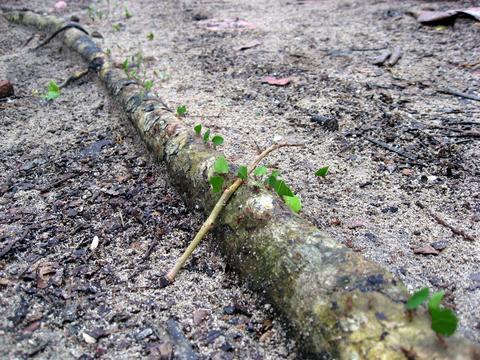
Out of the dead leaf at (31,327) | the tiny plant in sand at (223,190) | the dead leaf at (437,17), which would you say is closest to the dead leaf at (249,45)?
the dead leaf at (437,17)

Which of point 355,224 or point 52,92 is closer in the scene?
point 355,224

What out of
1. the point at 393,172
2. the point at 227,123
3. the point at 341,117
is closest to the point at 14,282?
the point at 227,123

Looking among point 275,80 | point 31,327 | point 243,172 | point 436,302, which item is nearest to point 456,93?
point 275,80

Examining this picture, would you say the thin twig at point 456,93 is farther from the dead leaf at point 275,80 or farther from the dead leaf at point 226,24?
the dead leaf at point 226,24

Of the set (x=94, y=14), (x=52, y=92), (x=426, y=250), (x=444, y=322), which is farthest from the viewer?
(x=94, y=14)

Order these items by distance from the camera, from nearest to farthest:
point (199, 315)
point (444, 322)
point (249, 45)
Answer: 1. point (444, 322)
2. point (199, 315)
3. point (249, 45)

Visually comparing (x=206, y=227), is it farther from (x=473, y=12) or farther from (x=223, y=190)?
(x=473, y=12)
